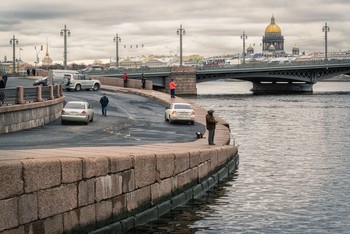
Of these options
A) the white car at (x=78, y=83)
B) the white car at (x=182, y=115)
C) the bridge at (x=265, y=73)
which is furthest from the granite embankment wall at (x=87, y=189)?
the bridge at (x=265, y=73)

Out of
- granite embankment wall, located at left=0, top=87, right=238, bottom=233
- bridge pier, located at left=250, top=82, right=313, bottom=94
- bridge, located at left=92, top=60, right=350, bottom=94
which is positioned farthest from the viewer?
bridge pier, located at left=250, top=82, right=313, bottom=94

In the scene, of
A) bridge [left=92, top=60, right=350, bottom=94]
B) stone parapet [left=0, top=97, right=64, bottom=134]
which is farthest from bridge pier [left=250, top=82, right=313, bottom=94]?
stone parapet [left=0, top=97, right=64, bottom=134]

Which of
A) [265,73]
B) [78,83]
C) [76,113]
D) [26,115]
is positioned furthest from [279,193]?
Answer: [265,73]

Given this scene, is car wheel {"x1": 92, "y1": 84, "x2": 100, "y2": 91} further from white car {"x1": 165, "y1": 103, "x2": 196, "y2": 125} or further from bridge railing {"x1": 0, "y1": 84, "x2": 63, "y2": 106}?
white car {"x1": 165, "y1": 103, "x2": 196, "y2": 125}

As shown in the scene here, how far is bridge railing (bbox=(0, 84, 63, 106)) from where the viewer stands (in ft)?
124

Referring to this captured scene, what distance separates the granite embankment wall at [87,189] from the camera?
1448cm

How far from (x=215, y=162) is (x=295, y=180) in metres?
3.55

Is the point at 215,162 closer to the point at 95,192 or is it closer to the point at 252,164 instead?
the point at 252,164

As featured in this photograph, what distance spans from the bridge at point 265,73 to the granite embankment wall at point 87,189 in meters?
99.5

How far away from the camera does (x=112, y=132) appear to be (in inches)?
1558

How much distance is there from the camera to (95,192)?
1742 cm

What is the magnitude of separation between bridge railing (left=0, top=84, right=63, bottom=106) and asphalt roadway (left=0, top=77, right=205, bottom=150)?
5.40 feet

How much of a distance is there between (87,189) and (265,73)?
12316 cm

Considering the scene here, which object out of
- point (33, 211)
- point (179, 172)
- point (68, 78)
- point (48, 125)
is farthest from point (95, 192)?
point (68, 78)
